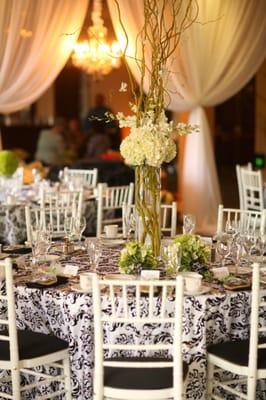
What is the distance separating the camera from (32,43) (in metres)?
6.41

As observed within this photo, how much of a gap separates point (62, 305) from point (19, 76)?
11.9 ft

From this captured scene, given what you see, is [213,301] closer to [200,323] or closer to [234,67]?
[200,323]

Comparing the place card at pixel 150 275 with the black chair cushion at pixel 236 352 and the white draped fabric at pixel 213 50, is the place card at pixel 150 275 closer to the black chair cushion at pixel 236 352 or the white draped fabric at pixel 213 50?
the black chair cushion at pixel 236 352

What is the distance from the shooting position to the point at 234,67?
23.4 ft

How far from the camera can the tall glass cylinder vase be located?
3693 millimetres

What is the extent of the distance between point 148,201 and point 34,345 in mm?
948

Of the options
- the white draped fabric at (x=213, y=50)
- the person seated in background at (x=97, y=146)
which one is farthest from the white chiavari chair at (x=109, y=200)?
the person seated in background at (x=97, y=146)

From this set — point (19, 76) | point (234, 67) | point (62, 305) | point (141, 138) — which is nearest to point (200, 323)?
point (62, 305)

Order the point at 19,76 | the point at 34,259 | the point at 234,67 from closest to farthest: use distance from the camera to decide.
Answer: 1. the point at 34,259
2. the point at 19,76
3. the point at 234,67

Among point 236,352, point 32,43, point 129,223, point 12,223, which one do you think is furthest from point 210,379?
point 32,43

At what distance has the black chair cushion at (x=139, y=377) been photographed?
→ 115 inches

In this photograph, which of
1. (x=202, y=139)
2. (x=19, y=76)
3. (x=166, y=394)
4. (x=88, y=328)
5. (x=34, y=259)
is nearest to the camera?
(x=166, y=394)

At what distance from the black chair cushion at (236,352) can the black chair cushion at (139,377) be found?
21 centimetres

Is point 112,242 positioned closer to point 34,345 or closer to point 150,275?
point 150,275
